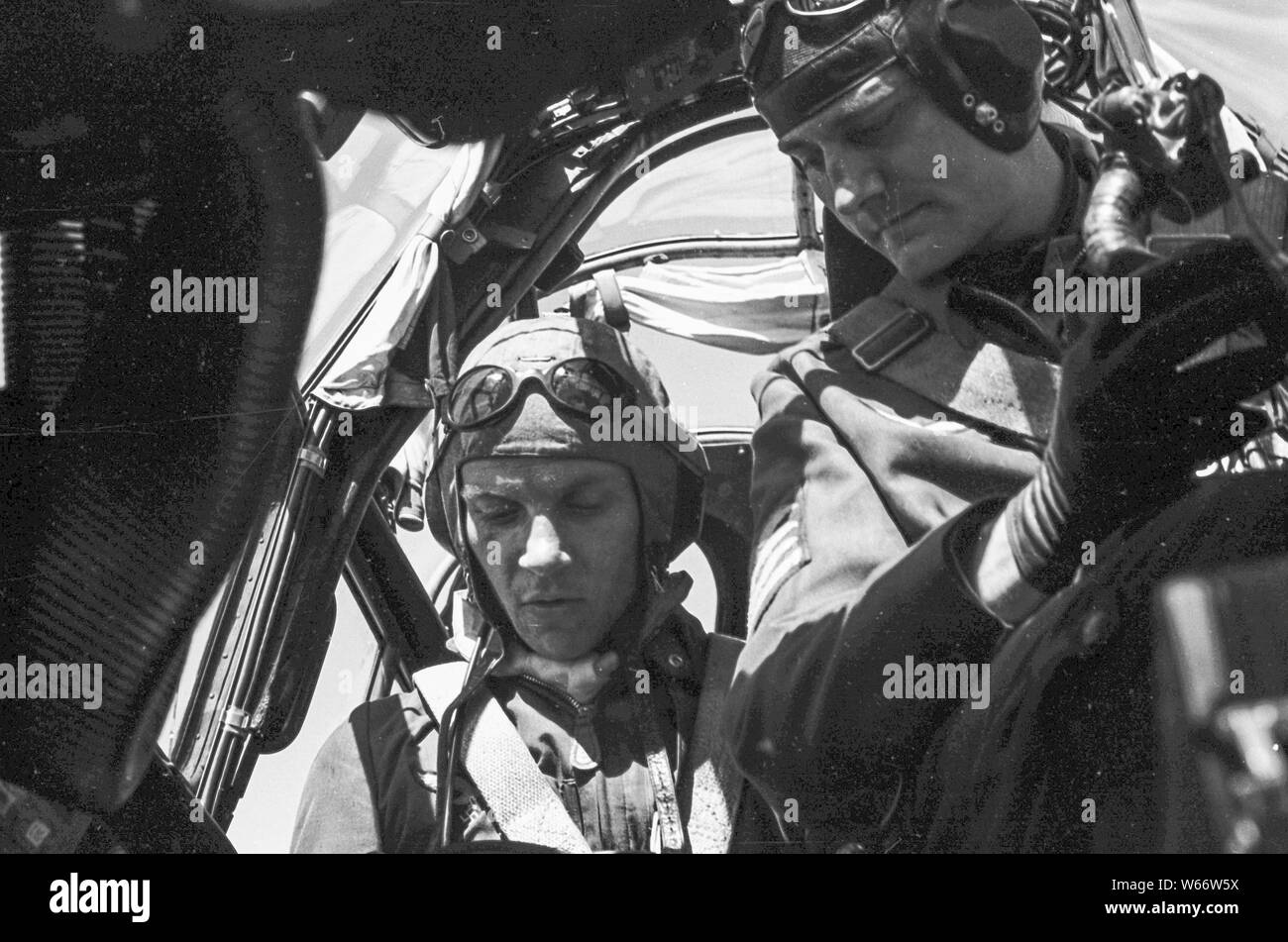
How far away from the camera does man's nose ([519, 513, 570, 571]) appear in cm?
404

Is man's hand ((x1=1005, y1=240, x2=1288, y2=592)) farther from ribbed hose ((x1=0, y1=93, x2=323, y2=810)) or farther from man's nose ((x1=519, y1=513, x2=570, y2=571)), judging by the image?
ribbed hose ((x1=0, y1=93, x2=323, y2=810))

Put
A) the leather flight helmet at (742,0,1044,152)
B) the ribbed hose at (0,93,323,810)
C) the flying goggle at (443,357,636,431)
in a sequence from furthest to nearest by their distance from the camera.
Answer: the ribbed hose at (0,93,323,810) → the flying goggle at (443,357,636,431) → the leather flight helmet at (742,0,1044,152)

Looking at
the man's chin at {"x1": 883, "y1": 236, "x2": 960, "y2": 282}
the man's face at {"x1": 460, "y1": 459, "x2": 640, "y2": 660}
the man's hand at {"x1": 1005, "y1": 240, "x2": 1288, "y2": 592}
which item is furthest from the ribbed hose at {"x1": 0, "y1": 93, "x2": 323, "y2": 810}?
the man's hand at {"x1": 1005, "y1": 240, "x2": 1288, "y2": 592}

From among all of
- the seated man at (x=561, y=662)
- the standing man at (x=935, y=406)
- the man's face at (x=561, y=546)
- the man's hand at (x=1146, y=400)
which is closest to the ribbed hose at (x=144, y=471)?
the seated man at (x=561, y=662)

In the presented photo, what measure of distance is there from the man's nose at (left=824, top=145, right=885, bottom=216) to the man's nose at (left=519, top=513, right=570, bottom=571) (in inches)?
36.3

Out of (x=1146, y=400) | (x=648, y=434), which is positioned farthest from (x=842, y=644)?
(x=1146, y=400)

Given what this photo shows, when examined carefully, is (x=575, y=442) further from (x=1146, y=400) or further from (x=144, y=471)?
(x=1146, y=400)

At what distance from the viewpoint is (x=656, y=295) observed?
4.29 m

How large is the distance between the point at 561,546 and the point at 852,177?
100cm

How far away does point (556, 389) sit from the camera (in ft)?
13.4

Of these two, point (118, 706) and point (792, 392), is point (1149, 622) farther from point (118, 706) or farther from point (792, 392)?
point (118, 706)

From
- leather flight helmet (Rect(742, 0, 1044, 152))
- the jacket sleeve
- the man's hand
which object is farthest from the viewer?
leather flight helmet (Rect(742, 0, 1044, 152))

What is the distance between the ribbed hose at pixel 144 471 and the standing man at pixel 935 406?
1177 mm
